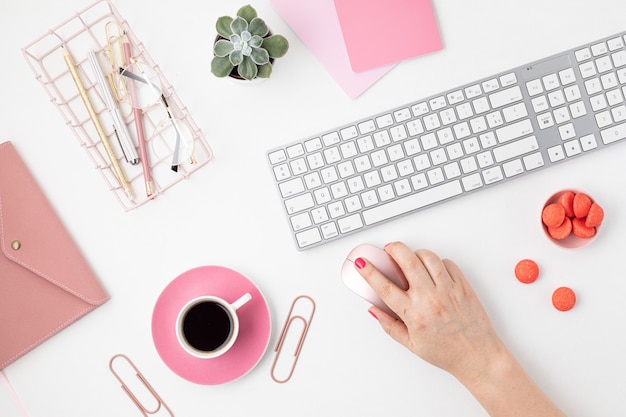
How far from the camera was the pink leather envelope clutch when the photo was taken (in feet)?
2.97

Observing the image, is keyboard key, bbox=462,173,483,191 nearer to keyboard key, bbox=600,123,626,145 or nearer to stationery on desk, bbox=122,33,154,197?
keyboard key, bbox=600,123,626,145

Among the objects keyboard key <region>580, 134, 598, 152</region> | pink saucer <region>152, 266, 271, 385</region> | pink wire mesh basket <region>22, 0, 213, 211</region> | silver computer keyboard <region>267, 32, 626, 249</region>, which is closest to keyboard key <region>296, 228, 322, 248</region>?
silver computer keyboard <region>267, 32, 626, 249</region>

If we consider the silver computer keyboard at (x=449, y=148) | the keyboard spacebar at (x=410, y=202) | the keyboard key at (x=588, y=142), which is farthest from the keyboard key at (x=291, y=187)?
the keyboard key at (x=588, y=142)

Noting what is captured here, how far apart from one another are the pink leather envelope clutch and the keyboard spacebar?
470 mm

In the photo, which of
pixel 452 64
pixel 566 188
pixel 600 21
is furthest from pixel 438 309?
pixel 600 21

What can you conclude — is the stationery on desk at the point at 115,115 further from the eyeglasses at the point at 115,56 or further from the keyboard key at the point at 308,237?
the keyboard key at the point at 308,237

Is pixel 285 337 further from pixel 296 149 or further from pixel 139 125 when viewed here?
pixel 139 125

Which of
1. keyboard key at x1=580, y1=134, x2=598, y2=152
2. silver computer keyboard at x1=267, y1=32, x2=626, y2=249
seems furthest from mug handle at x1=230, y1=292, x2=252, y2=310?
keyboard key at x1=580, y1=134, x2=598, y2=152

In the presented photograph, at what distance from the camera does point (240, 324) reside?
0.92m

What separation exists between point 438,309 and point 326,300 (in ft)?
0.61

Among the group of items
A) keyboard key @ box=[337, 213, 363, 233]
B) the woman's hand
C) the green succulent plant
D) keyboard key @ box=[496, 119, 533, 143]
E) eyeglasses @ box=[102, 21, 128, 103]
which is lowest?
the woman's hand

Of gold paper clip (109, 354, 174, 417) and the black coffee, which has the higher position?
the black coffee

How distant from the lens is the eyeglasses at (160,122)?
3.05ft

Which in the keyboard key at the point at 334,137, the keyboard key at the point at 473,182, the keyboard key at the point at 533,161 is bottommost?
the keyboard key at the point at 533,161
